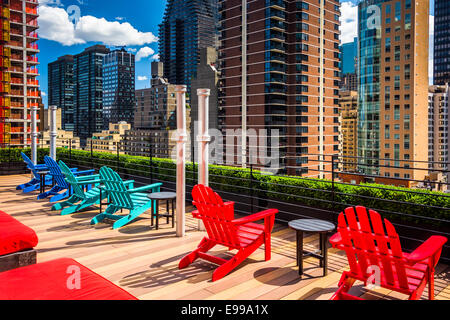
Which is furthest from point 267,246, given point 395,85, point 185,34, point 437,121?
point 185,34

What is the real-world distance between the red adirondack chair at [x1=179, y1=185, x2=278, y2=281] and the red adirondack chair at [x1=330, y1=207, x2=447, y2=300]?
1263 millimetres

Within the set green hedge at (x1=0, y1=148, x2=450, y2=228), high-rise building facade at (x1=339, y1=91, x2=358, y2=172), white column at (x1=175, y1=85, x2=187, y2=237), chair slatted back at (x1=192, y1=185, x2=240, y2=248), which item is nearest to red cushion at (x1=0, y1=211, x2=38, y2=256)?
chair slatted back at (x1=192, y1=185, x2=240, y2=248)

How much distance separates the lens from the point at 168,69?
19388 centimetres

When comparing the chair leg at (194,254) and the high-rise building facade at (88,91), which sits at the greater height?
the high-rise building facade at (88,91)

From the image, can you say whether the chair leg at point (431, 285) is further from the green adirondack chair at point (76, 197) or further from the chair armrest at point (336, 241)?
the green adirondack chair at point (76, 197)

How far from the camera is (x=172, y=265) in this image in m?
4.56

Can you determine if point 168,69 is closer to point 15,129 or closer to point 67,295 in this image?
point 15,129

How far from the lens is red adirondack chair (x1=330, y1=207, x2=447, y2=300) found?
3.10 metres

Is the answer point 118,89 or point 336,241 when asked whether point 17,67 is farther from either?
point 118,89

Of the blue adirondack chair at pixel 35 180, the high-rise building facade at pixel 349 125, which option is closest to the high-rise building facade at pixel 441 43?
the high-rise building facade at pixel 349 125

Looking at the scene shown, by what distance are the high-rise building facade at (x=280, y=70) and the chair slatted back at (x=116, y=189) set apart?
7072 centimetres

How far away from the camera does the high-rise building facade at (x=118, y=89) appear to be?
14000cm

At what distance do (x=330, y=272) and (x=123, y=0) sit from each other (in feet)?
370
